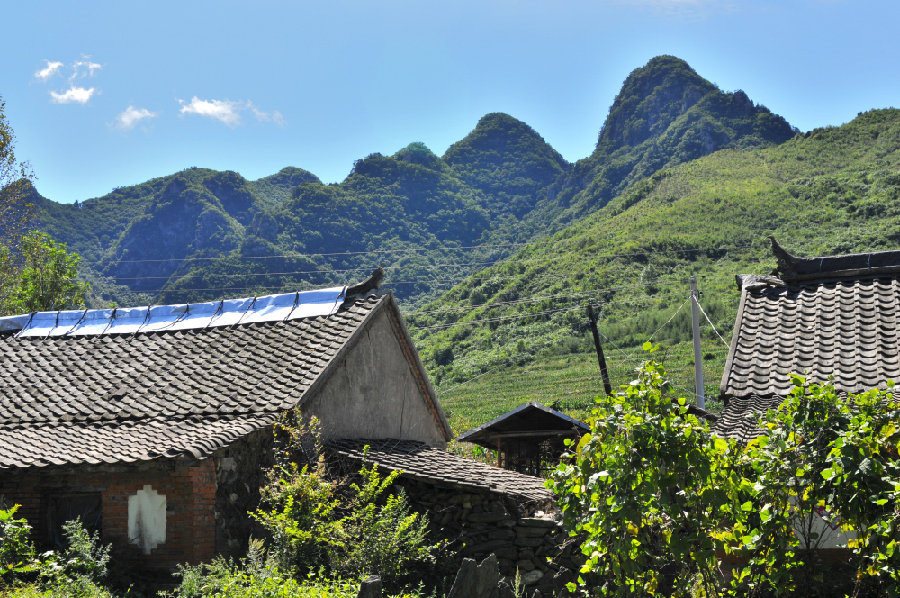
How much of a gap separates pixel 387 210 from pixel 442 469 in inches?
2735

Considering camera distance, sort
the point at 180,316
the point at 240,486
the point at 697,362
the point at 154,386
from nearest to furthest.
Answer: the point at 240,486 → the point at 154,386 → the point at 180,316 → the point at 697,362

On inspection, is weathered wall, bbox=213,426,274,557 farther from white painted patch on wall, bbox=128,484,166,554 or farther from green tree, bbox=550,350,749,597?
green tree, bbox=550,350,749,597

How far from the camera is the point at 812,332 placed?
11094 mm

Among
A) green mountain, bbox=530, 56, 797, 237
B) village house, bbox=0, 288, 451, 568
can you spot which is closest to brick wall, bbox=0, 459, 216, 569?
village house, bbox=0, 288, 451, 568

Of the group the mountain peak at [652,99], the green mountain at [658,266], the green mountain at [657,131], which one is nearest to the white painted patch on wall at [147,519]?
the green mountain at [658,266]

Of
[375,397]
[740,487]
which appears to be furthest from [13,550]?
[740,487]

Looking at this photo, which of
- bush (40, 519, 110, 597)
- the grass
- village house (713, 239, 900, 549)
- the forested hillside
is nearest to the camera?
village house (713, 239, 900, 549)

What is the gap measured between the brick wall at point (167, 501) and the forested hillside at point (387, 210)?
138 ft

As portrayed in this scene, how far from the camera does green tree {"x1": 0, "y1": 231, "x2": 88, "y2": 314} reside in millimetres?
32875

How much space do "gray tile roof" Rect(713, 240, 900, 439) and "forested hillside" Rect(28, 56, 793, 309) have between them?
4420cm

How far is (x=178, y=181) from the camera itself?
91.4 meters

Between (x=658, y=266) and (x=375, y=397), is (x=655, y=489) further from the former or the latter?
(x=658, y=266)

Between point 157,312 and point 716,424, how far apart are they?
12.4 metres

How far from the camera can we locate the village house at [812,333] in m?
9.80
